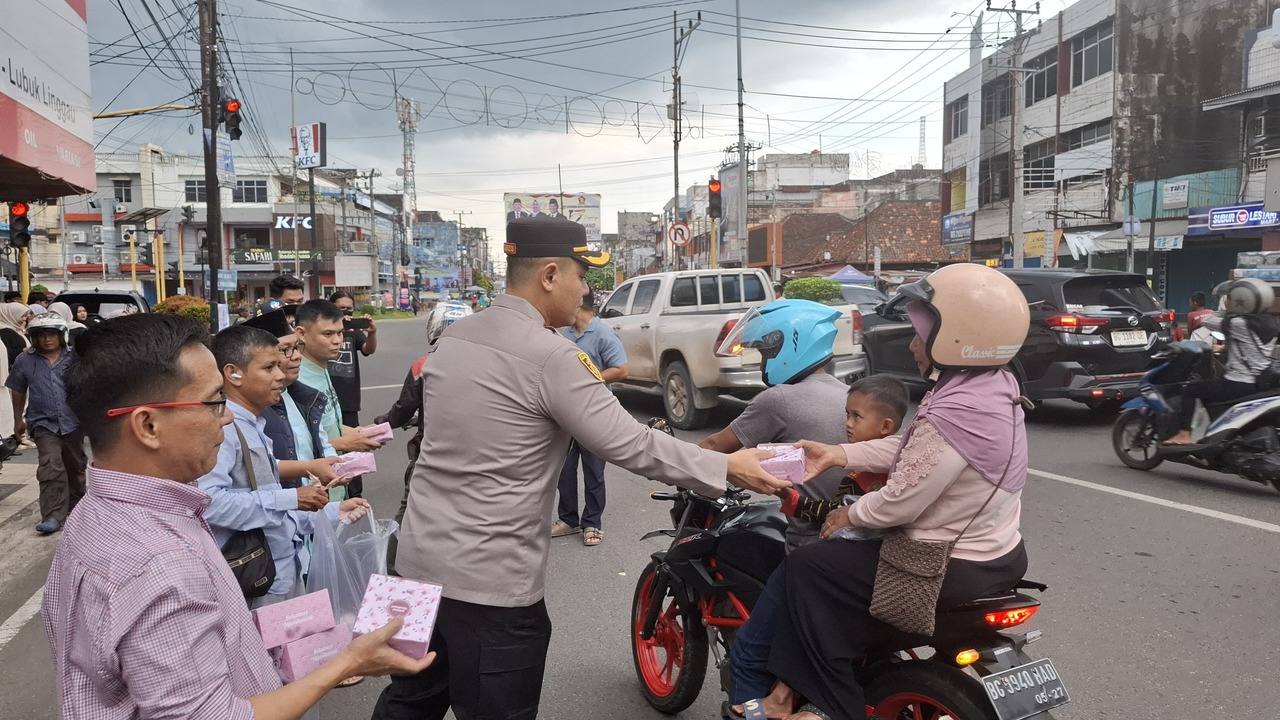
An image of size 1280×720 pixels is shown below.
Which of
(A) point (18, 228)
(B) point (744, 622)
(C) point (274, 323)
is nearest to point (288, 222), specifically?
(A) point (18, 228)

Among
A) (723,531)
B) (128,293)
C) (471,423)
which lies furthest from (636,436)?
(128,293)

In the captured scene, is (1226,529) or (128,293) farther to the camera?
(128,293)

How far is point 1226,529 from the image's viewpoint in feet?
19.6

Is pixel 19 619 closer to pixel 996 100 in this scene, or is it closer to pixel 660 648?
pixel 660 648

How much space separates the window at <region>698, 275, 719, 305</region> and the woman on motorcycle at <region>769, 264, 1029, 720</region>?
9136 mm

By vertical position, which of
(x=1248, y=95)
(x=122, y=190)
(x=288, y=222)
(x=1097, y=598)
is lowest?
(x=1097, y=598)

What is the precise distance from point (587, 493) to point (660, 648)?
253 centimetres

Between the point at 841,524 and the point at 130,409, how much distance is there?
174cm

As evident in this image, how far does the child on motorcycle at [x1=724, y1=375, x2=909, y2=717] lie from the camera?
8.38 ft

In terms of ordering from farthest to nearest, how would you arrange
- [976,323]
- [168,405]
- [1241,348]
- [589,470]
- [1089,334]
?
[1089,334]
[1241,348]
[589,470]
[976,323]
[168,405]

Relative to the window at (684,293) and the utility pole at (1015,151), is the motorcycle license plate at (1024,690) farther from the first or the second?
the utility pole at (1015,151)

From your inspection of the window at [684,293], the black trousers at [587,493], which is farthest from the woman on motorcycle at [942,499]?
the window at [684,293]

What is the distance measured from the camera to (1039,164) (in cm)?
3559

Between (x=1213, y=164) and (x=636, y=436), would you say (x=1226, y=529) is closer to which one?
(x=636, y=436)
